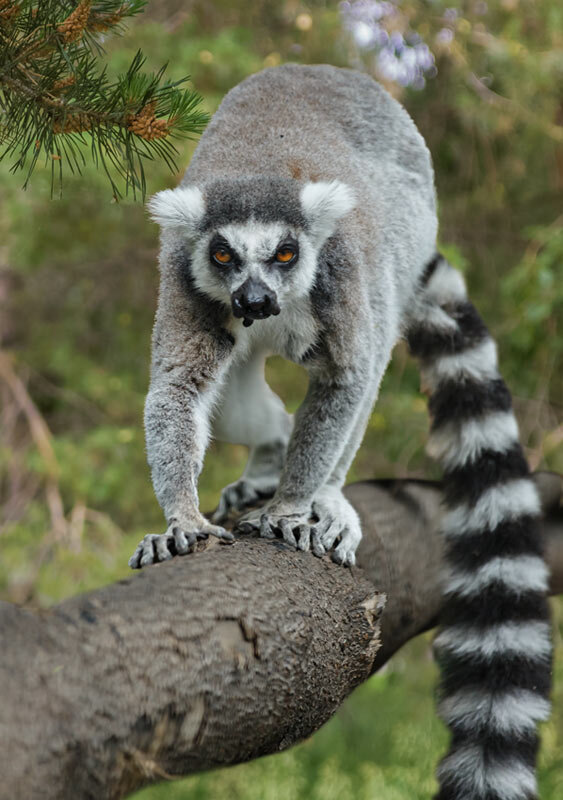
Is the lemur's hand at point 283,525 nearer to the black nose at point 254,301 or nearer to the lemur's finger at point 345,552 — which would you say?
the lemur's finger at point 345,552

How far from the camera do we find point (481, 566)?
12.4 ft

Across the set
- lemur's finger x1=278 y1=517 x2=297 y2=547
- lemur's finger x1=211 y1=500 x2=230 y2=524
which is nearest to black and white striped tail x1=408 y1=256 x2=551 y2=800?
lemur's finger x1=278 y1=517 x2=297 y2=547

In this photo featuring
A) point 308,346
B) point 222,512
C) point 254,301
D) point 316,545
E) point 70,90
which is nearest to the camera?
point 70,90

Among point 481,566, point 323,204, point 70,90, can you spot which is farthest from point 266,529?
point 70,90

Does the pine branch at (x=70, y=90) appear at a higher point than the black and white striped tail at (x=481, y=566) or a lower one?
higher

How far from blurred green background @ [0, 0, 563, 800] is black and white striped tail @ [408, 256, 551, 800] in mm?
1365

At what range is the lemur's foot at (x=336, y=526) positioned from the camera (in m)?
3.30

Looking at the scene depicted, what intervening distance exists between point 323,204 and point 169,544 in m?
1.49

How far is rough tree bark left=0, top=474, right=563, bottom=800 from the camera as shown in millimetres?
1938

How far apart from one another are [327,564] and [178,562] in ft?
2.49

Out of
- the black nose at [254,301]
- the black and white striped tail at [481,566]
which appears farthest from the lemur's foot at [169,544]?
the black and white striped tail at [481,566]

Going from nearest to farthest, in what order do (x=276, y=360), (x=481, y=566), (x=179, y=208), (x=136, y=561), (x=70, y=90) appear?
(x=70, y=90) < (x=136, y=561) < (x=179, y=208) < (x=481, y=566) < (x=276, y=360)

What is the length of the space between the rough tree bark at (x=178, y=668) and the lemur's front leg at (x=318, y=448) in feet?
1.53

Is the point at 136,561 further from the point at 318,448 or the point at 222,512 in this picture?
the point at 222,512
